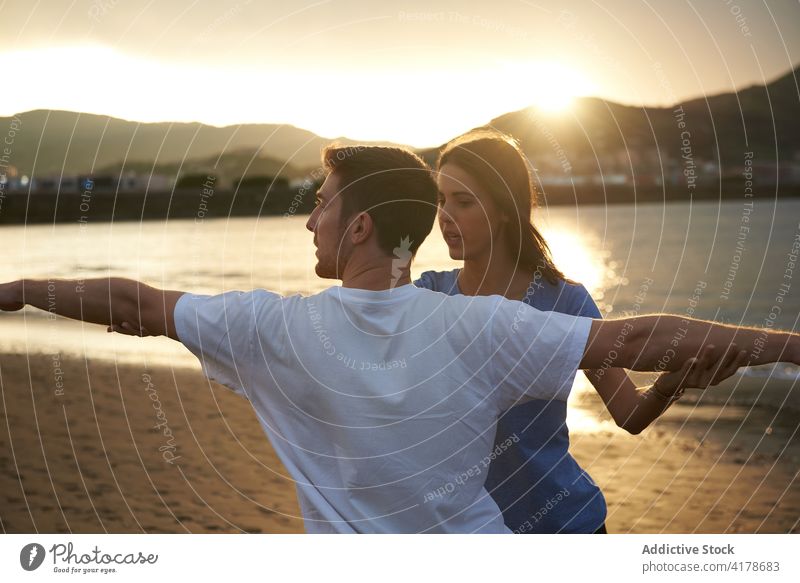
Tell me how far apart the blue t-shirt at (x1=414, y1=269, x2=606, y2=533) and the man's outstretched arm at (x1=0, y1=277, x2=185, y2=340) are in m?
1.53

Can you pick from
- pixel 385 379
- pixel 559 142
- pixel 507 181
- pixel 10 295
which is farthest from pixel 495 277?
pixel 559 142

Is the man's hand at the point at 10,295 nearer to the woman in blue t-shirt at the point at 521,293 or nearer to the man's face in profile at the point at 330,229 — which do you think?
the man's face in profile at the point at 330,229

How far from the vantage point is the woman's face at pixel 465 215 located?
3.90 meters

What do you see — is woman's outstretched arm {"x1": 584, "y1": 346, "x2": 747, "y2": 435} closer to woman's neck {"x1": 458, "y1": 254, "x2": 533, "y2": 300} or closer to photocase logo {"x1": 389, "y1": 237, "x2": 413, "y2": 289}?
woman's neck {"x1": 458, "y1": 254, "x2": 533, "y2": 300}

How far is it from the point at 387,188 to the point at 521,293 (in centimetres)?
146

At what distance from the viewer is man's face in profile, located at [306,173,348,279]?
2.64m

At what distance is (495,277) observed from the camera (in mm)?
3973

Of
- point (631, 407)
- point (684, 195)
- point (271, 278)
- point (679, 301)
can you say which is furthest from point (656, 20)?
point (684, 195)

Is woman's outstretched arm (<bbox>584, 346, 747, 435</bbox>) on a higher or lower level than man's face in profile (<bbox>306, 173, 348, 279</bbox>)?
lower

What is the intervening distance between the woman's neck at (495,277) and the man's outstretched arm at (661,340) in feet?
4.57

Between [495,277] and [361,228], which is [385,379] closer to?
[361,228]

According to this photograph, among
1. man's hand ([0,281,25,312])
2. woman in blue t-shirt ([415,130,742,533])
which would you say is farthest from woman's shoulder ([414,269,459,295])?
man's hand ([0,281,25,312])
